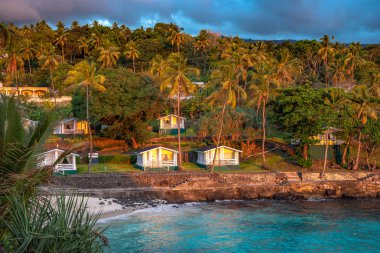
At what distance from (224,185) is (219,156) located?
732cm

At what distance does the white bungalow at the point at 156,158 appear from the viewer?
4997cm

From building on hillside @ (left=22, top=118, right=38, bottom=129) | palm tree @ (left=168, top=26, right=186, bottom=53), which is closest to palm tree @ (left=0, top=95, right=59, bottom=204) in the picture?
building on hillside @ (left=22, top=118, right=38, bottom=129)

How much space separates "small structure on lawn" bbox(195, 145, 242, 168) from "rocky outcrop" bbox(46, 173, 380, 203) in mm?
5343

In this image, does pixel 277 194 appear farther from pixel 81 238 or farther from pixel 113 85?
pixel 81 238

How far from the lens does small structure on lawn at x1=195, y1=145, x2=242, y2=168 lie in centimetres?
5222

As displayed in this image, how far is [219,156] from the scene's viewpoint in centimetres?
5259

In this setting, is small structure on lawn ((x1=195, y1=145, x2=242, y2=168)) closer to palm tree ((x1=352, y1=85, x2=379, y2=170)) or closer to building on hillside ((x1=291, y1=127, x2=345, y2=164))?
building on hillside ((x1=291, y1=127, x2=345, y2=164))

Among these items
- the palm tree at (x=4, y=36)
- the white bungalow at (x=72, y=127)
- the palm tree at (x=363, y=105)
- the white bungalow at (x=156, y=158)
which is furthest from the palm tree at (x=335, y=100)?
the palm tree at (x=4, y=36)

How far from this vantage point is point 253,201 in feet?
147

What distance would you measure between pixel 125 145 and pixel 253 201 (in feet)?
70.5

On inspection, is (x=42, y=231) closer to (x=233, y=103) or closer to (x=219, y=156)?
(x=233, y=103)

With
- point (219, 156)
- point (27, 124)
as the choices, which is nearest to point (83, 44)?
point (219, 156)

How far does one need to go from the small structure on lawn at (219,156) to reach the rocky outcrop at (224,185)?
5343 millimetres

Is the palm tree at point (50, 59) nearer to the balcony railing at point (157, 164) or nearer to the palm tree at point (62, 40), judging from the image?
the palm tree at point (62, 40)
